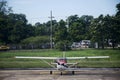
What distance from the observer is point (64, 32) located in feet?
168

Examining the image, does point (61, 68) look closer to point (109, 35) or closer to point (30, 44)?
point (109, 35)

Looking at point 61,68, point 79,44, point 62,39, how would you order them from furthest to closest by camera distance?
1. point 79,44
2. point 62,39
3. point 61,68

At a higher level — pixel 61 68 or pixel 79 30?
pixel 79 30

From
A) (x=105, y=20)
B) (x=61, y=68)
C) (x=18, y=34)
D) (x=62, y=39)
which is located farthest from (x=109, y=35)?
(x=61, y=68)

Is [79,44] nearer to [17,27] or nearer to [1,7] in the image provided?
[17,27]

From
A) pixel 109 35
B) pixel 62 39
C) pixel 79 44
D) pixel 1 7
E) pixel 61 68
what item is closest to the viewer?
pixel 61 68

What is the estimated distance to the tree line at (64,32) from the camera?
153 ft

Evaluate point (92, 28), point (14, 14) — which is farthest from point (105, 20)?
point (14, 14)

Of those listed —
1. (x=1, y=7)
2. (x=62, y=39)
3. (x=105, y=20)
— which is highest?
(x=1, y=7)

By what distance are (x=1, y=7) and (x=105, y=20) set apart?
3000 centimetres

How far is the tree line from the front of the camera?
46.7 metres

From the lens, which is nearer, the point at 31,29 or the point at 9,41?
the point at 9,41

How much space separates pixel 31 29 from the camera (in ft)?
202

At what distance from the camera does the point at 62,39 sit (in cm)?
4984
